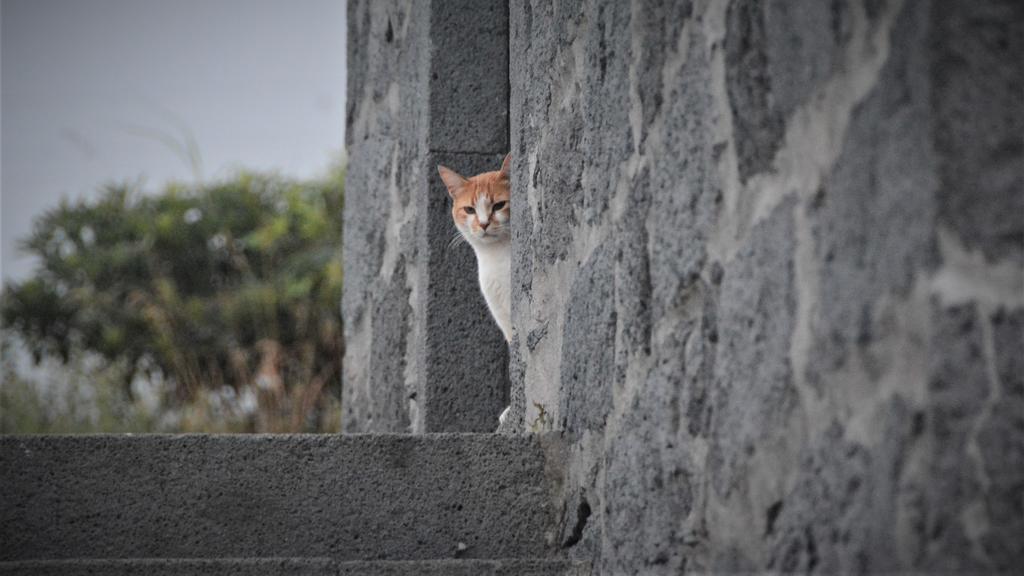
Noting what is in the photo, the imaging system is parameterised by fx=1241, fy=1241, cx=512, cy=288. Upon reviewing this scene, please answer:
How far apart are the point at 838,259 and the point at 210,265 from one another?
9.23 m

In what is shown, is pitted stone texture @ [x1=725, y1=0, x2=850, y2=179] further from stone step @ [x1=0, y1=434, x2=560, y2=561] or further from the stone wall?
stone step @ [x1=0, y1=434, x2=560, y2=561]

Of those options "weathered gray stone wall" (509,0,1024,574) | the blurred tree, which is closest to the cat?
"weathered gray stone wall" (509,0,1024,574)

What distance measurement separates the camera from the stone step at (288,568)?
6.72 ft

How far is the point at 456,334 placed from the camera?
3578 millimetres

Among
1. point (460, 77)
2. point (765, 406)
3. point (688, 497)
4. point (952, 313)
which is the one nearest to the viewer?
point (952, 313)

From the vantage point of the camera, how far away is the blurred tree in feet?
29.3

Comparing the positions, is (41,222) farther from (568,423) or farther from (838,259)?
(838,259)

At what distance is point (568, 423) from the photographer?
94.6 inches

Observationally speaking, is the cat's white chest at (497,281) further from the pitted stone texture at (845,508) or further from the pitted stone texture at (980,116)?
the pitted stone texture at (980,116)

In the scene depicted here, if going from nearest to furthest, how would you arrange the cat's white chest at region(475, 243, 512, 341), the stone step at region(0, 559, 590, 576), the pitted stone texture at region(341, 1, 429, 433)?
the stone step at region(0, 559, 590, 576)
the cat's white chest at region(475, 243, 512, 341)
the pitted stone texture at region(341, 1, 429, 433)

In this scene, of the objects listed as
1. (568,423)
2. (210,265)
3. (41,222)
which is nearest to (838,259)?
(568,423)

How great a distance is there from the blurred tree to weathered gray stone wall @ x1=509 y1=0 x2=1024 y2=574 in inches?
248

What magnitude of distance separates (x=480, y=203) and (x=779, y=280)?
82.0 inches

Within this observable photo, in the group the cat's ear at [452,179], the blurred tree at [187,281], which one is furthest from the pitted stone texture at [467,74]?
the blurred tree at [187,281]
